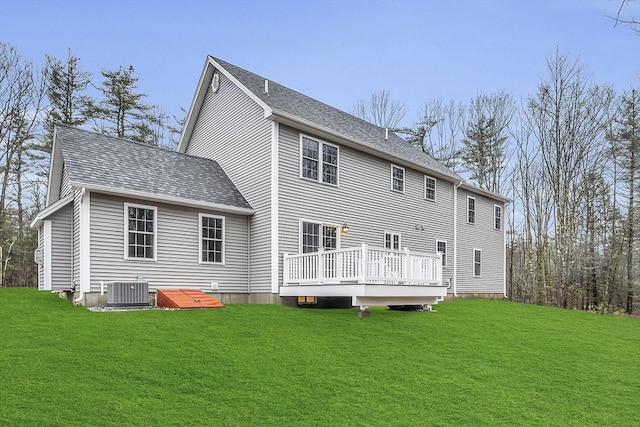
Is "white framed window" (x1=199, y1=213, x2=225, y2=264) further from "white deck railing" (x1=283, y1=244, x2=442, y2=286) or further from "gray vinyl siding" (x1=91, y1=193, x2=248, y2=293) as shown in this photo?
"white deck railing" (x1=283, y1=244, x2=442, y2=286)

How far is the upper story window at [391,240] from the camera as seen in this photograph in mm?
17031

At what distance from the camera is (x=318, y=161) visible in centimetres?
1488

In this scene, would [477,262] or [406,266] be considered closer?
[406,266]

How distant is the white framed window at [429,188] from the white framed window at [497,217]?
6.07m

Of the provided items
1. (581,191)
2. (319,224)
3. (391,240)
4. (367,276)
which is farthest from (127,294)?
(581,191)

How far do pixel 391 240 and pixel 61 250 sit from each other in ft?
35.1

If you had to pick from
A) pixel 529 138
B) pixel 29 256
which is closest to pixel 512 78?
pixel 529 138

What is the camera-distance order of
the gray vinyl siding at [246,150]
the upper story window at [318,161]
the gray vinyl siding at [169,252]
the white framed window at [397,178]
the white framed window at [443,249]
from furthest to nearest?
1. the white framed window at [443,249]
2. the white framed window at [397,178]
3. the upper story window at [318,161]
4. the gray vinyl siding at [246,150]
5. the gray vinyl siding at [169,252]

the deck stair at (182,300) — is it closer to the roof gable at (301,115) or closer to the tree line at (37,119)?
the roof gable at (301,115)

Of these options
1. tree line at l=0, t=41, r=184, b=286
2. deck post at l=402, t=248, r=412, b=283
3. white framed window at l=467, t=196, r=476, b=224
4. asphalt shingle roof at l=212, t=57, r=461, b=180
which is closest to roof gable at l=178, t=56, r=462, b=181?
asphalt shingle roof at l=212, t=57, r=461, b=180

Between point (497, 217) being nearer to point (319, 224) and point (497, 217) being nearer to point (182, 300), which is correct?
point (319, 224)

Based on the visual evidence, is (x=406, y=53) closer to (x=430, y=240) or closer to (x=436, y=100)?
(x=436, y=100)

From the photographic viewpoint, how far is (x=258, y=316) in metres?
10.7

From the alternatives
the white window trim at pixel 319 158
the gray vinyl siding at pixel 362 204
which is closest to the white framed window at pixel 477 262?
the gray vinyl siding at pixel 362 204
